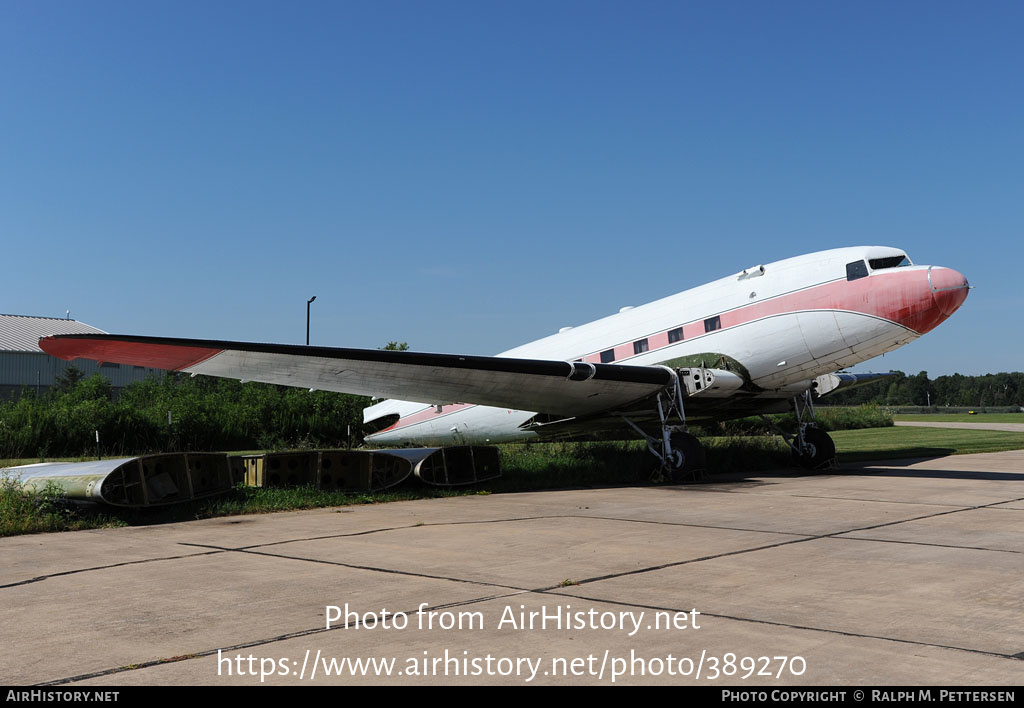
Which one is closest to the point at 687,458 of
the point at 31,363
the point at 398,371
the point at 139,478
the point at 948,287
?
the point at 948,287

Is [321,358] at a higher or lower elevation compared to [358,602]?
higher

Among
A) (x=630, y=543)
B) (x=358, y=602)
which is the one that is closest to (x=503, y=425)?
(x=630, y=543)

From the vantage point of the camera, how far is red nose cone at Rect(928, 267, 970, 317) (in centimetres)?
1641

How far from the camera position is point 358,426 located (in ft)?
112

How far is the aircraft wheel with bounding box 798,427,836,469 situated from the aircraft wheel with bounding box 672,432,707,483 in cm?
417

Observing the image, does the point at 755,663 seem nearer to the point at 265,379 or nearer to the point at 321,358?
the point at 321,358

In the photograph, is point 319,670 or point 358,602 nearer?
point 319,670

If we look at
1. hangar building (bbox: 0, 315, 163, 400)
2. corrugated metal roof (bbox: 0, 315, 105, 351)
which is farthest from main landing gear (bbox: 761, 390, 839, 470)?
corrugated metal roof (bbox: 0, 315, 105, 351)

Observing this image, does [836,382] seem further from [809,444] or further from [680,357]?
[680,357]

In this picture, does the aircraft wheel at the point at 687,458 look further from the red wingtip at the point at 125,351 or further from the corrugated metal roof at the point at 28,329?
the corrugated metal roof at the point at 28,329

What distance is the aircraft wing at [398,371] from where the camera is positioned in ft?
48.0

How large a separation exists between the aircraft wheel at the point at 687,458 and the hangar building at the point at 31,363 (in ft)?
191

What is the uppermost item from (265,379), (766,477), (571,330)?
(571,330)

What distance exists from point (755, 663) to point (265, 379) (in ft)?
46.3
